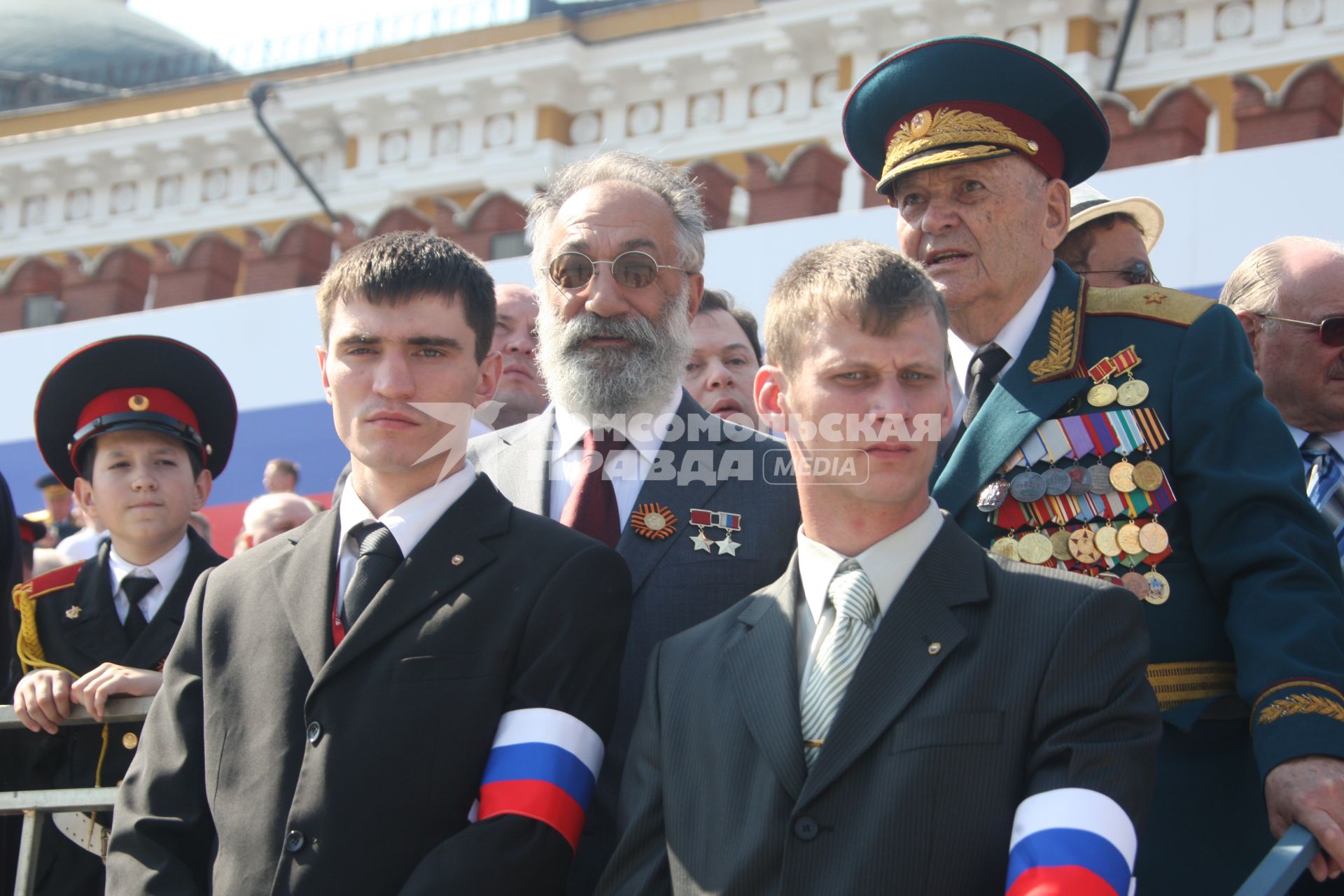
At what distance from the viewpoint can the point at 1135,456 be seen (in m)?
2.93

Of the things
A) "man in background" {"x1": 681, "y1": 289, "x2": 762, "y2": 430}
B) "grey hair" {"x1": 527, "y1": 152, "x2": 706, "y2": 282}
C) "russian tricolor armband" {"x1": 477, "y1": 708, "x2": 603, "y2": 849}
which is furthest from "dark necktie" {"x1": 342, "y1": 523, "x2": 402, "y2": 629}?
"man in background" {"x1": 681, "y1": 289, "x2": 762, "y2": 430}

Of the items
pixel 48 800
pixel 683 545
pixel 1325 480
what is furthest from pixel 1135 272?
pixel 48 800

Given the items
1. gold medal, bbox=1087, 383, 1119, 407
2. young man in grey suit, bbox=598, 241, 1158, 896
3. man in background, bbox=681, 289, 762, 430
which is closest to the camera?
young man in grey suit, bbox=598, 241, 1158, 896

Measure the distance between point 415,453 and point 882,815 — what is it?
105 centimetres

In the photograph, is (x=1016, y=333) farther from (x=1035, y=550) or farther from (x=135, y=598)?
(x=135, y=598)

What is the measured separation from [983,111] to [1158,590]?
1.03m

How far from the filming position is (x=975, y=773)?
7.59 feet

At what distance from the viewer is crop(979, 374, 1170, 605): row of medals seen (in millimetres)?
2846

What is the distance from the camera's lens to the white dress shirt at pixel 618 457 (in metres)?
3.30

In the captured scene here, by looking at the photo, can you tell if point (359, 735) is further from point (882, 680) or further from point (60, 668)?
point (60, 668)

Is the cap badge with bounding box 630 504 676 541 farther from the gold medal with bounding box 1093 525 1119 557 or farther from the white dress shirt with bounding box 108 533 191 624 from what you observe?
the white dress shirt with bounding box 108 533 191 624

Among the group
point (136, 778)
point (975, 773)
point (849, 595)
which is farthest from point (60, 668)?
point (975, 773)

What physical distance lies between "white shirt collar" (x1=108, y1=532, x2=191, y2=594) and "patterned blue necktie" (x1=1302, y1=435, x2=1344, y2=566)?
2.62 meters

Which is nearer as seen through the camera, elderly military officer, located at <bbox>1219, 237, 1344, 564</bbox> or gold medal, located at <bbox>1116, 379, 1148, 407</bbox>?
gold medal, located at <bbox>1116, 379, 1148, 407</bbox>
